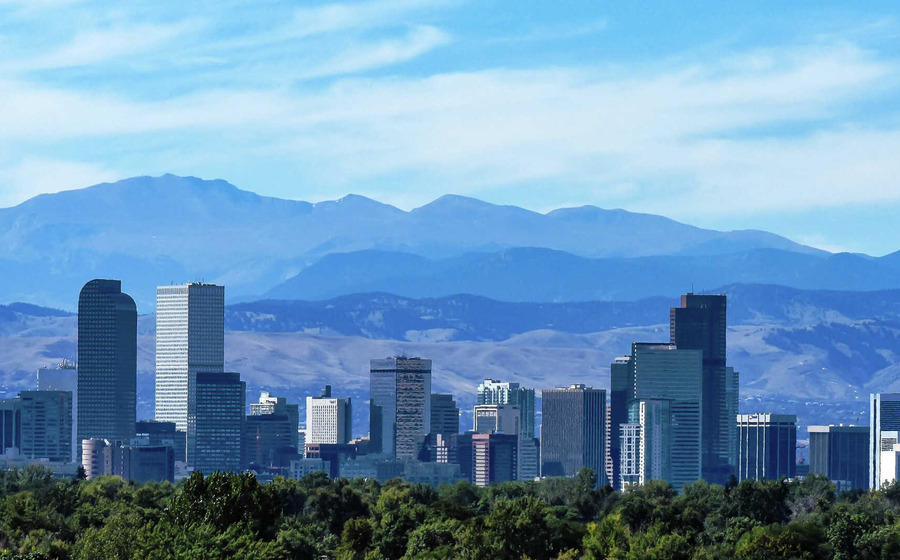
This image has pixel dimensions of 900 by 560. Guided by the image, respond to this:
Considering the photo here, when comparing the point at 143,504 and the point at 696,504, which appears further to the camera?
the point at 696,504

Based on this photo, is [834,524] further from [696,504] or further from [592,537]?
[696,504]

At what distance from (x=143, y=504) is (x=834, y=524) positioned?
2927 inches

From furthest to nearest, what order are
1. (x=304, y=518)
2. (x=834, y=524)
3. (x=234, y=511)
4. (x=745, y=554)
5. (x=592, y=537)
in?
(x=304, y=518), (x=834, y=524), (x=592, y=537), (x=745, y=554), (x=234, y=511)

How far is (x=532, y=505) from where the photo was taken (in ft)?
474

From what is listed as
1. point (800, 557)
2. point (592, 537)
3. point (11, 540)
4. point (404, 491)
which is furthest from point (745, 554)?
point (404, 491)

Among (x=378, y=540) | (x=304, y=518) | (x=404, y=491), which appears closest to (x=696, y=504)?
(x=404, y=491)

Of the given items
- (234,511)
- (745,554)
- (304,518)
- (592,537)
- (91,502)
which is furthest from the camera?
(91,502)

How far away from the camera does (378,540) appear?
146875mm

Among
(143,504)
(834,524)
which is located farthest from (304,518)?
(834,524)

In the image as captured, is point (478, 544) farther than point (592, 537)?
No

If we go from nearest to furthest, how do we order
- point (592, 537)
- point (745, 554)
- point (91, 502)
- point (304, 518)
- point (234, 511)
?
point (234, 511)
point (745, 554)
point (592, 537)
point (304, 518)
point (91, 502)

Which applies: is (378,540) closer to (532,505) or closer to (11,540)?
(532,505)

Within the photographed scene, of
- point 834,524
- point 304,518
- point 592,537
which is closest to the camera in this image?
point 592,537

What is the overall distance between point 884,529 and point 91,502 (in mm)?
85835
